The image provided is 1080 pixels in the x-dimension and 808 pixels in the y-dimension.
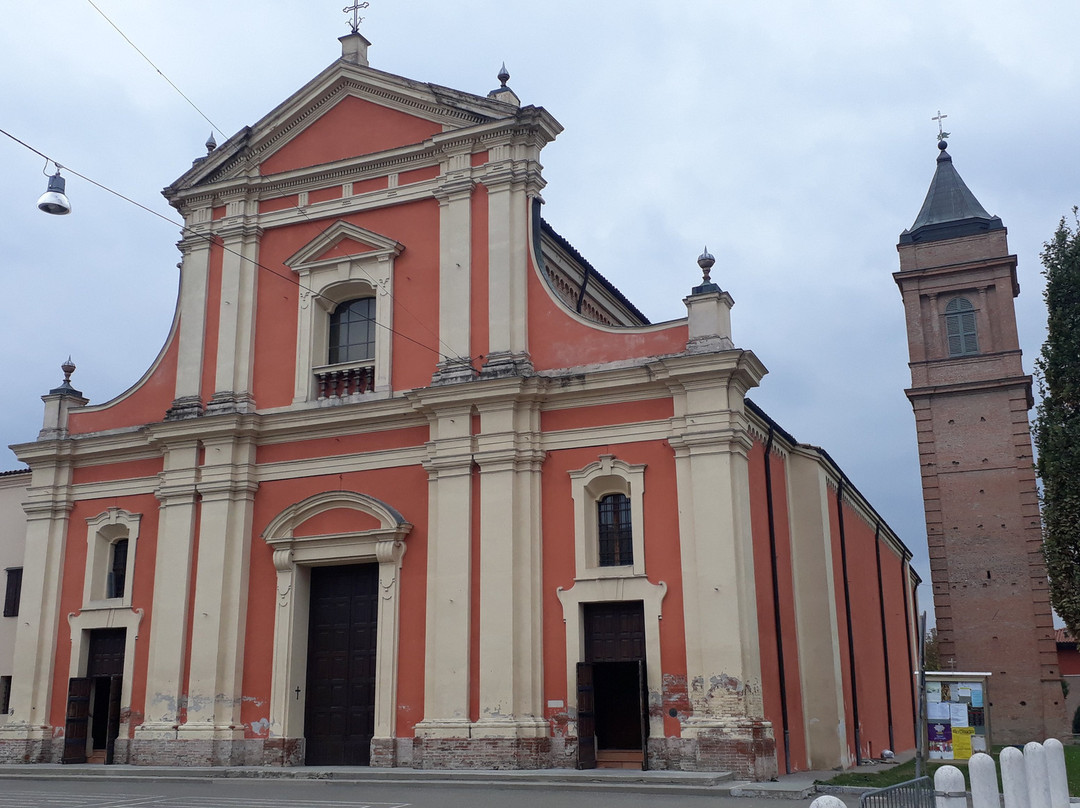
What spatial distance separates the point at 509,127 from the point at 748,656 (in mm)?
10375

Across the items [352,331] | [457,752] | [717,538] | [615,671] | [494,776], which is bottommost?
[494,776]

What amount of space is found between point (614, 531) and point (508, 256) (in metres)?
5.41

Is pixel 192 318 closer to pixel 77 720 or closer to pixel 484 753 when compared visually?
pixel 77 720

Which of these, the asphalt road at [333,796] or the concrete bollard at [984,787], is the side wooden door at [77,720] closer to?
the asphalt road at [333,796]

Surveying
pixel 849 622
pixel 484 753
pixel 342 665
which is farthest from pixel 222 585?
pixel 849 622

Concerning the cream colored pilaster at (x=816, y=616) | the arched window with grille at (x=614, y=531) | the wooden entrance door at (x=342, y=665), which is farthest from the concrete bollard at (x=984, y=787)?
the wooden entrance door at (x=342, y=665)

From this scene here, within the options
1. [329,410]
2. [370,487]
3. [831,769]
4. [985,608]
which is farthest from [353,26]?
[985,608]

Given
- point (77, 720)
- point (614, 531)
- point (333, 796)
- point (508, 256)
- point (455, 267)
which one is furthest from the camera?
point (77, 720)

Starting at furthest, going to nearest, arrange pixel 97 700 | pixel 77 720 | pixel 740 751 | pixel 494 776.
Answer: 1. pixel 97 700
2. pixel 77 720
3. pixel 494 776
4. pixel 740 751

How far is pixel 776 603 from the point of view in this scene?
1869cm

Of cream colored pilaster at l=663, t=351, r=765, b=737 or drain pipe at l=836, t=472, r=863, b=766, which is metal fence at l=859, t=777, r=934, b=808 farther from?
drain pipe at l=836, t=472, r=863, b=766

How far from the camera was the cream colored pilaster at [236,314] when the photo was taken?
20.8 m

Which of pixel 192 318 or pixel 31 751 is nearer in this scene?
pixel 31 751

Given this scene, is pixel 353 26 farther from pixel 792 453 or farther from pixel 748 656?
pixel 748 656
